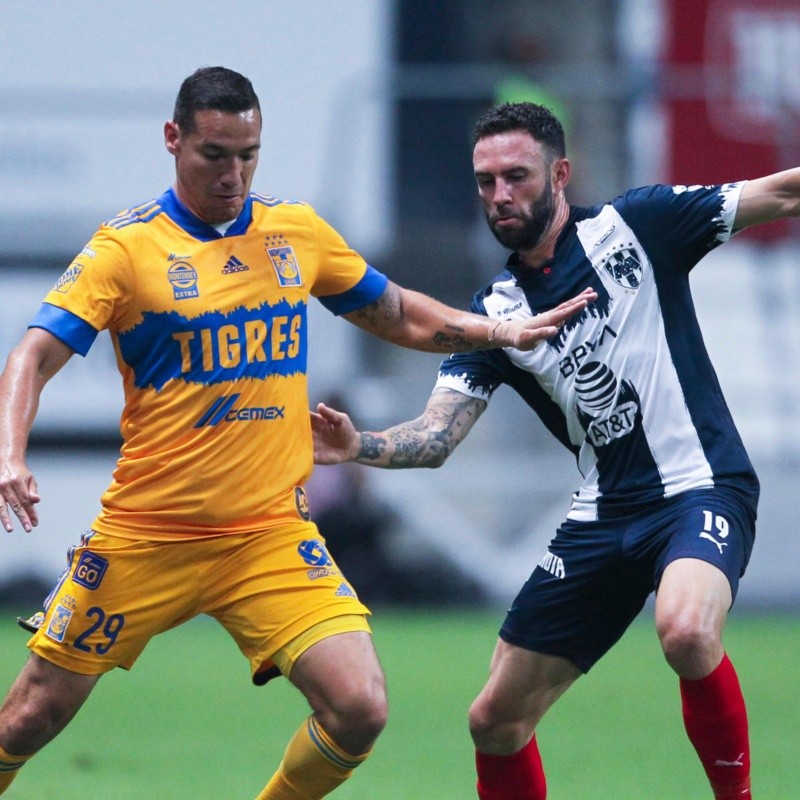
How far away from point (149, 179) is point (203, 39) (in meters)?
1.79

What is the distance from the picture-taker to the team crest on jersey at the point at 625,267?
6445 mm

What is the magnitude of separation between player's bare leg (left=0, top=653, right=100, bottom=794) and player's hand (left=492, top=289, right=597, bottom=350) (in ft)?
6.55

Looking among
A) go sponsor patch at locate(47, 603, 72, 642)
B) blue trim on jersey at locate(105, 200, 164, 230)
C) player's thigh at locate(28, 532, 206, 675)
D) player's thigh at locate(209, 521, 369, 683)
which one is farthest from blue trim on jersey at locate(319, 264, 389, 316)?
go sponsor patch at locate(47, 603, 72, 642)

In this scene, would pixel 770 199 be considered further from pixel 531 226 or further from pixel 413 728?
pixel 413 728

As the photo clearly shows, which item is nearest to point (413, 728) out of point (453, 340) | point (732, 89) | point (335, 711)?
point (453, 340)

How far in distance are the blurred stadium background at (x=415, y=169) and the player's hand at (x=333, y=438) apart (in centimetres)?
816

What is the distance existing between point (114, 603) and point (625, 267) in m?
2.32

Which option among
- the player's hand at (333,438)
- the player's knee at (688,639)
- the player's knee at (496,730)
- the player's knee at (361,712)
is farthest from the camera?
the player's hand at (333,438)

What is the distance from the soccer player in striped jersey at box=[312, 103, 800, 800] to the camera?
623cm

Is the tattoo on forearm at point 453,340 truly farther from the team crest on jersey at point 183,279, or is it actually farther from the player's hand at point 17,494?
the player's hand at point 17,494

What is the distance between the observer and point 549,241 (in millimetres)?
6664

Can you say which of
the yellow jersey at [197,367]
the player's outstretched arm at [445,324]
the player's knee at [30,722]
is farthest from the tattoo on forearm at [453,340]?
the player's knee at [30,722]

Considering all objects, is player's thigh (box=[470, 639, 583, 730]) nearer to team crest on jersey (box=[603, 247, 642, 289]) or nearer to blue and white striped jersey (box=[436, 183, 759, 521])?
blue and white striped jersey (box=[436, 183, 759, 521])

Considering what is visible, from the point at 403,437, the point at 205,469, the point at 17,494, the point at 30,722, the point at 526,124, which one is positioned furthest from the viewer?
the point at 403,437
